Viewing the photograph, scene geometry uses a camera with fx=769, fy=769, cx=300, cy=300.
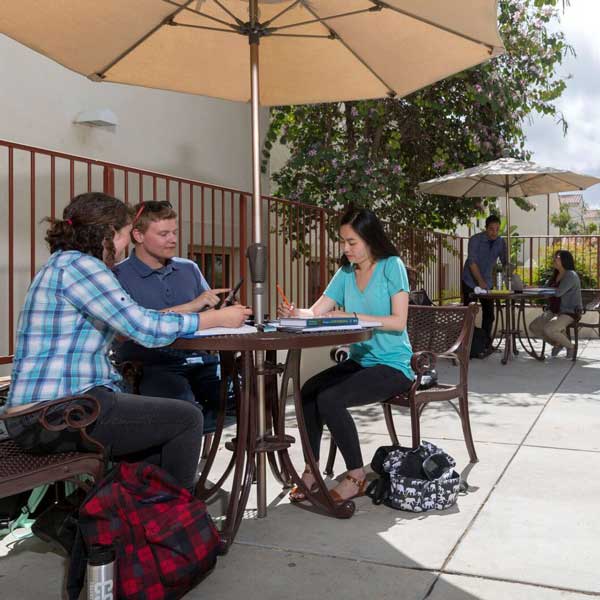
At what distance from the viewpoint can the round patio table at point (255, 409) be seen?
3061 millimetres

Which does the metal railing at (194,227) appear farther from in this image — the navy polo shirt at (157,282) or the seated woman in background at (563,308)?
the seated woman in background at (563,308)

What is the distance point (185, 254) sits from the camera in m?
7.52

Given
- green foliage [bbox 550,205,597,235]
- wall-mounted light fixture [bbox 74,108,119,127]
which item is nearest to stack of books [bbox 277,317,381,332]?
wall-mounted light fixture [bbox 74,108,119,127]

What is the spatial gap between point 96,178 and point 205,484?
10.5ft

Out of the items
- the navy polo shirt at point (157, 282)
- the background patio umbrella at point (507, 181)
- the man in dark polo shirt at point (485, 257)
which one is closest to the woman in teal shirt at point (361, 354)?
the navy polo shirt at point (157, 282)

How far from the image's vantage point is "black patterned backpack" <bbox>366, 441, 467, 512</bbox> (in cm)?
364

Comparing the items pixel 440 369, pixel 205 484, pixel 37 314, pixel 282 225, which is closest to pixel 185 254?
pixel 282 225

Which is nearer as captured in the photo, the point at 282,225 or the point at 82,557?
the point at 82,557

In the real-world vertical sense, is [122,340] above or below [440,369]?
above

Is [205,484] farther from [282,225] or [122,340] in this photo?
[282,225]

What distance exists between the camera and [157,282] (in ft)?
14.0

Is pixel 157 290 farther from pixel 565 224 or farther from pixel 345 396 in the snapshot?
pixel 565 224

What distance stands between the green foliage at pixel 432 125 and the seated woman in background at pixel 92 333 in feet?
A: 23.4

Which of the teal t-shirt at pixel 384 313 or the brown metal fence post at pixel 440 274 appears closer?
the teal t-shirt at pixel 384 313
